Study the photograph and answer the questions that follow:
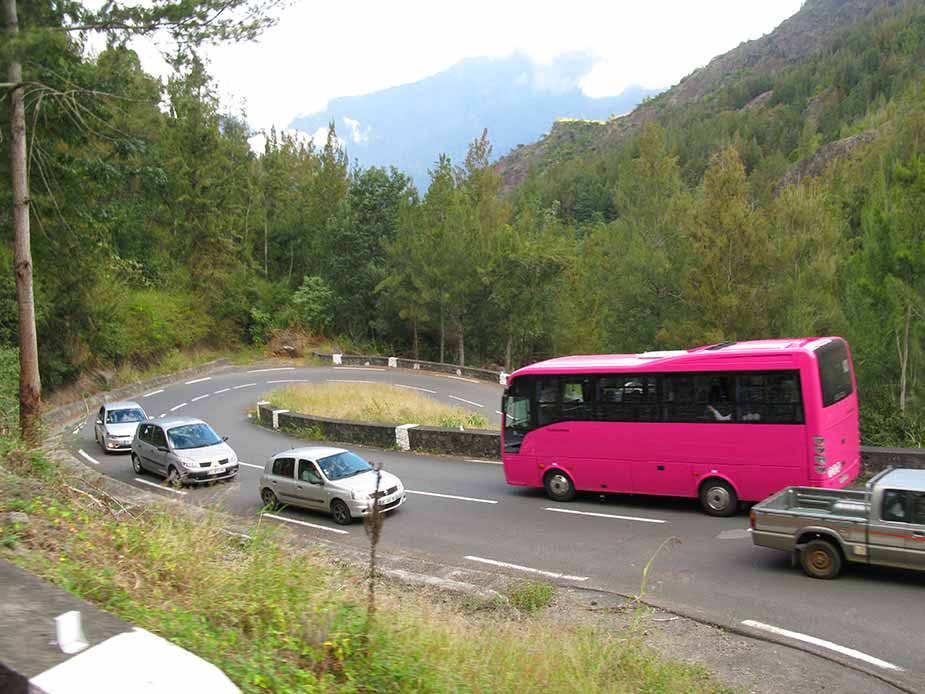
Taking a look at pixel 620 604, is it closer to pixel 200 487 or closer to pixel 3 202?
pixel 200 487

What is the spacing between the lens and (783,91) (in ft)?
524

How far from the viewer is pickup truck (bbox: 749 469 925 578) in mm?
9203

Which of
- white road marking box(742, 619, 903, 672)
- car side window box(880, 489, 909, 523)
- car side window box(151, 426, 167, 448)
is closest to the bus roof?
car side window box(880, 489, 909, 523)

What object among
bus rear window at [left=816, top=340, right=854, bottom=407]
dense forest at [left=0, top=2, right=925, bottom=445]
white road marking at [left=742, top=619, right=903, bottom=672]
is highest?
dense forest at [left=0, top=2, right=925, bottom=445]

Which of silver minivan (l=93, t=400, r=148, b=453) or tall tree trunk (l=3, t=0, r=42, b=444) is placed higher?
→ tall tree trunk (l=3, t=0, r=42, b=444)

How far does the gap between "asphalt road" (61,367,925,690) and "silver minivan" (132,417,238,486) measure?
442mm

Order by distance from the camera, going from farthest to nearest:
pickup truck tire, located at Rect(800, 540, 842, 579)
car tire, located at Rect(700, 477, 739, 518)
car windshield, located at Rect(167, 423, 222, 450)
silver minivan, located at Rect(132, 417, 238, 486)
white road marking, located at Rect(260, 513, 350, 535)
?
car windshield, located at Rect(167, 423, 222, 450) < silver minivan, located at Rect(132, 417, 238, 486) < white road marking, located at Rect(260, 513, 350, 535) < car tire, located at Rect(700, 477, 739, 518) < pickup truck tire, located at Rect(800, 540, 842, 579)

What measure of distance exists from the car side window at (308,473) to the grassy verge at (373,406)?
7.49 m

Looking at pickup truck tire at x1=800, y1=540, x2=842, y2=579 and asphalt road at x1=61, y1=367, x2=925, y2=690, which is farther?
pickup truck tire at x1=800, y1=540, x2=842, y2=579

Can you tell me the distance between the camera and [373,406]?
27469 millimetres

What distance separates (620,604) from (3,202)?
18.1 meters

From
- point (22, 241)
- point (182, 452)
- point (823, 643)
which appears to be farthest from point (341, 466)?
point (823, 643)

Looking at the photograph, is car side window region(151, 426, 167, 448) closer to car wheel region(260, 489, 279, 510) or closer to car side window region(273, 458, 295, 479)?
car wheel region(260, 489, 279, 510)

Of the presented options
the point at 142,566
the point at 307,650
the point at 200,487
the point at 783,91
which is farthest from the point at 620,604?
the point at 783,91
